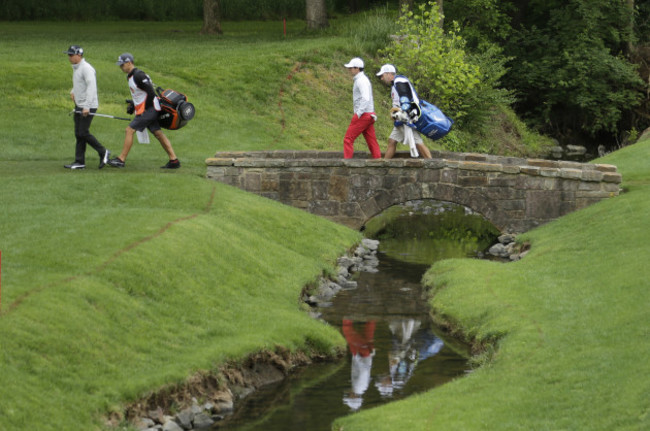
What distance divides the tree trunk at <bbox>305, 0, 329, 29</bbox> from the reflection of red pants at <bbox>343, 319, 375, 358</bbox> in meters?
29.3

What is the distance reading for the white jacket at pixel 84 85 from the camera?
20.9 m

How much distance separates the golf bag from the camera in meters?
21.8

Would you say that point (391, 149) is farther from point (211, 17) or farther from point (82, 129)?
point (211, 17)

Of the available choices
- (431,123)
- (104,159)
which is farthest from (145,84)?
(431,123)

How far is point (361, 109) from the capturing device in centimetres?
2395

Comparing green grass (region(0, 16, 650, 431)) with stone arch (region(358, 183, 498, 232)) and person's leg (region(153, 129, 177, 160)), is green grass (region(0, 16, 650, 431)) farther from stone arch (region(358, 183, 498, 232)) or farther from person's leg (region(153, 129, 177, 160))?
stone arch (region(358, 183, 498, 232))

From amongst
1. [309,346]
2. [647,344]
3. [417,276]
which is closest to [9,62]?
[417,276]

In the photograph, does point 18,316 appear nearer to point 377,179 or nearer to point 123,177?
point 123,177

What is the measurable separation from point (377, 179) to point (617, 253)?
7389mm

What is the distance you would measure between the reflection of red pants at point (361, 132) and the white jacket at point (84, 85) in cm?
585

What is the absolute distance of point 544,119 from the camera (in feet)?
164

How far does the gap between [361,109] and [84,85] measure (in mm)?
6260

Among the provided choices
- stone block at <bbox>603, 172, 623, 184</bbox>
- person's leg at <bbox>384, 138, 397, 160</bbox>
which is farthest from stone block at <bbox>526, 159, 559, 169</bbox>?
person's leg at <bbox>384, 138, 397, 160</bbox>

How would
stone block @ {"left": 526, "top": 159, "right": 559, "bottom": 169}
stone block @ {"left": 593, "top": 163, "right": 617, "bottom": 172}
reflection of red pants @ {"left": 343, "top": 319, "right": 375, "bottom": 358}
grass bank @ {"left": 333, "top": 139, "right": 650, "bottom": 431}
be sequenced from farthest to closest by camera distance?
1. stone block @ {"left": 526, "top": 159, "right": 559, "bottom": 169}
2. stone block @ {"left": 593, "top": 163, "right": 617, "bottom": 172}
3. reflection of red pants @ {"left": 343, "top": 319, "right": 375, "bottom": 358}
4. grass bank @ {"left": 333, "top": 139, "right": 650, "bottom": 431}
